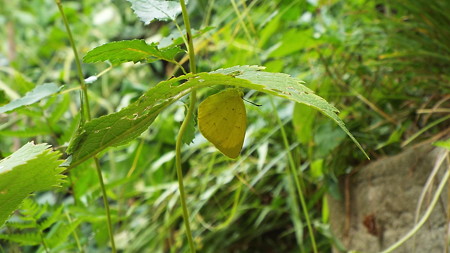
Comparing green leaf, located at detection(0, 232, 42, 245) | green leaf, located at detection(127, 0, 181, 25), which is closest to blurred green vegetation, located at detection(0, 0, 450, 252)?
green leaf, located at detection(0, 232, 42, 245)

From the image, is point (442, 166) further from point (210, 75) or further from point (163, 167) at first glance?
point (163, 167)

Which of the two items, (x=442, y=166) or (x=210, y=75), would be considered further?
(x=442, y=166)

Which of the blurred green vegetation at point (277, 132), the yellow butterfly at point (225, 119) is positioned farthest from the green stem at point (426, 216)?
the yellow butterfly at point (225, 119)

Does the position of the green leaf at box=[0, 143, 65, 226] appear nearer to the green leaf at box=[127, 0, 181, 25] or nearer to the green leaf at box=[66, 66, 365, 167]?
the green leaf at box=[66, 66, 365, 167]

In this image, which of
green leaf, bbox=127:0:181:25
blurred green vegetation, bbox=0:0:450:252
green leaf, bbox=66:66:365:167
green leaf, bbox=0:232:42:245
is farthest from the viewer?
blurred green vegetation, bbox=0:0:450:252

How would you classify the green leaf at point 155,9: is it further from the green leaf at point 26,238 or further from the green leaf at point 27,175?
the green leaf at point 26,238

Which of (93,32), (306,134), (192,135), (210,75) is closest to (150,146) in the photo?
(306,134)
